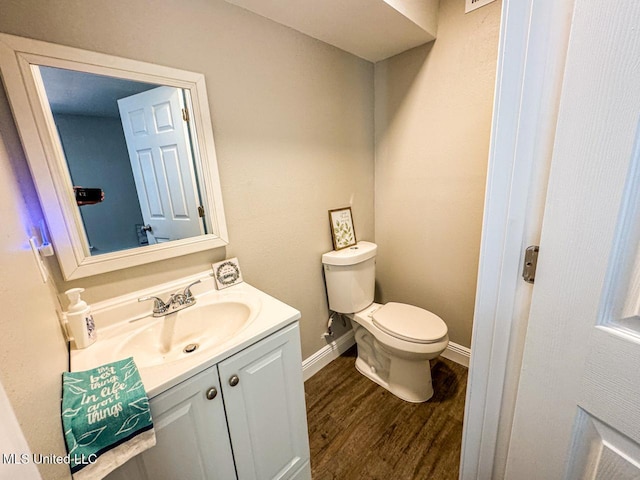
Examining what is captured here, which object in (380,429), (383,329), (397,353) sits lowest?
(380,429)

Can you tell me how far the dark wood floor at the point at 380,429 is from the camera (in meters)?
1.24

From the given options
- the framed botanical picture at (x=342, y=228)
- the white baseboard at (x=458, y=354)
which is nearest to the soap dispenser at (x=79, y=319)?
the framed botanical picture at (x=342, y=228)

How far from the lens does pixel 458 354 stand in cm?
185

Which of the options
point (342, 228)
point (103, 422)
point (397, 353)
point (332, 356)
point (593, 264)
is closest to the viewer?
point (593, 264)

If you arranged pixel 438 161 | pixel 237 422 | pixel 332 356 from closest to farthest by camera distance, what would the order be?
pixel 237 422 → pixel 438 161 → pixel 332 356

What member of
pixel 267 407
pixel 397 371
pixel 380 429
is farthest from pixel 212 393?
pixel 397 371

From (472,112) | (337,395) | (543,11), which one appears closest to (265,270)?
(337,395)

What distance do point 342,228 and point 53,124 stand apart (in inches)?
56.9

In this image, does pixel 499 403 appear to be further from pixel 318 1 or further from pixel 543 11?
pixel 318 1

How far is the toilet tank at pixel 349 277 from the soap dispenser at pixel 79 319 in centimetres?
117

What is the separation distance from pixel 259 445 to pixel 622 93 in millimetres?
1344

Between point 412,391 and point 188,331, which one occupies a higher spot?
point 188,331

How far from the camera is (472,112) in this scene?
1.50m

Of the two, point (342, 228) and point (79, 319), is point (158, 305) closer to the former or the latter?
point (79, 319)
